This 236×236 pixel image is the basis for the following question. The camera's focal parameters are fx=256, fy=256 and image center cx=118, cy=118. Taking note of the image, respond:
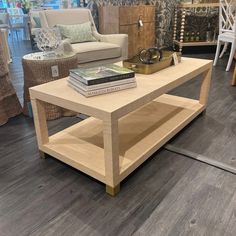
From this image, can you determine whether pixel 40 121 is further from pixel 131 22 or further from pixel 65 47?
pixel 131 22

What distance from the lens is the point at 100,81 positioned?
1275 millimetres

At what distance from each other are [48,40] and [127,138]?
1.06 m

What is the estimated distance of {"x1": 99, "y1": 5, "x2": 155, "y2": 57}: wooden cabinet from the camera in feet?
A: 11.7

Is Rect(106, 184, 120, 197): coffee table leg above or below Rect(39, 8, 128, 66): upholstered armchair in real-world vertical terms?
below

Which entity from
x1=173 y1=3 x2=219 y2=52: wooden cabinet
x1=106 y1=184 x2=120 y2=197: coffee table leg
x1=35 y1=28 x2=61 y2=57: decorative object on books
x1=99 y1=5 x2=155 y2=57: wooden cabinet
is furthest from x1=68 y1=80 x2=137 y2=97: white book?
x1=173 y1=3 x2=219 y2=52: wooden cabinet

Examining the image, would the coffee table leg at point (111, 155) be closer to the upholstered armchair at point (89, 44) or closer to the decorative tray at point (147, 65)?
the decorative tray at point (147, 65)

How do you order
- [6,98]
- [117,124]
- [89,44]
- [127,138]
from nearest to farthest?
[117,124] < [127,138] < [6,98] < [89,44]

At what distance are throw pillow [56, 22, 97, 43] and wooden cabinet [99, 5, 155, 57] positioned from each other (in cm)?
49

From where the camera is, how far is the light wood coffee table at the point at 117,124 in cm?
117

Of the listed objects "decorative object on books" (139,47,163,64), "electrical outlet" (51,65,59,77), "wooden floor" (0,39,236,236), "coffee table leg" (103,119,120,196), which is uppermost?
"decorative object on books" (139,47,163,64)

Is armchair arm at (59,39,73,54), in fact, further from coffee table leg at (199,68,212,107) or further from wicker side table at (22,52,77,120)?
coffee table leg at (199,68,212,107)

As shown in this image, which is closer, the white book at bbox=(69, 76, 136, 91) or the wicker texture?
the white book at bbox=(69, 76, 136, 91)

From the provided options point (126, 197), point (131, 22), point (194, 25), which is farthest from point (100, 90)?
point (194, 25)

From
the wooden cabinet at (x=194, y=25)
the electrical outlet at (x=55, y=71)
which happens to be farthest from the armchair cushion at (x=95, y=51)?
the wooden cabinet at (x=194, y=25)
